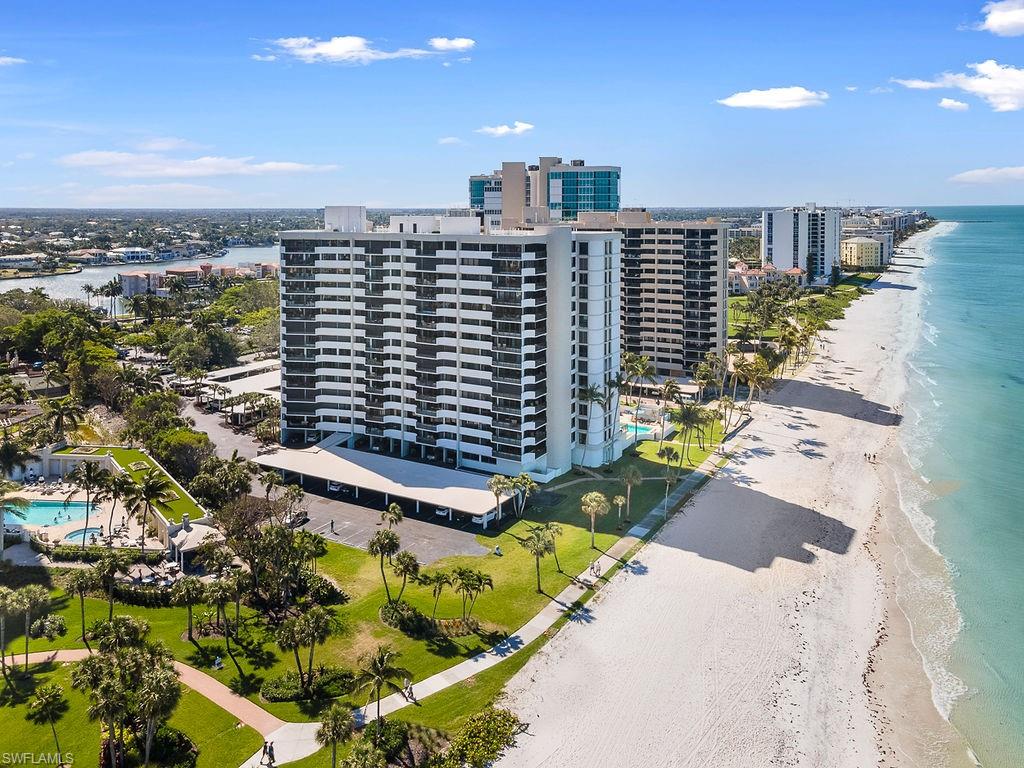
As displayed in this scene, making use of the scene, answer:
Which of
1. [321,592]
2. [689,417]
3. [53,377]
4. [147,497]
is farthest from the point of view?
[53,377]

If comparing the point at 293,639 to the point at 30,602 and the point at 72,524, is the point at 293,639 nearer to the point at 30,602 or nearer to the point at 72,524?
the point at 30,602

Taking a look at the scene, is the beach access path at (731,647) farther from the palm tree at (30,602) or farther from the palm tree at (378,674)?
the palm tree at (30,602)

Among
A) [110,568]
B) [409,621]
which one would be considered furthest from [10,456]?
[409,621]

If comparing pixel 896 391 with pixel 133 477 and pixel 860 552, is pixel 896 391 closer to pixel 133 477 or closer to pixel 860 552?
pixel 860 552

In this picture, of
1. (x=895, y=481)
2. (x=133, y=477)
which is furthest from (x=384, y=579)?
(x=895, y=481)

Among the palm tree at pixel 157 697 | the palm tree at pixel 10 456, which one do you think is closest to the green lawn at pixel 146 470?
the palm tree at pixel 10 456

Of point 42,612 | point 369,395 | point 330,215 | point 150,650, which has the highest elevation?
point 330,215
